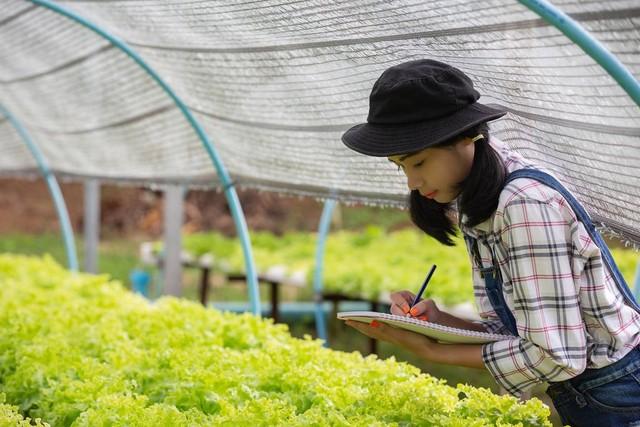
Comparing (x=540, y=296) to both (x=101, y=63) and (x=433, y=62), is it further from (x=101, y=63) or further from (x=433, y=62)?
(x=101, y=63)

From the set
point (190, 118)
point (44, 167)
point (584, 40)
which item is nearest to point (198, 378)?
point (584, 40)

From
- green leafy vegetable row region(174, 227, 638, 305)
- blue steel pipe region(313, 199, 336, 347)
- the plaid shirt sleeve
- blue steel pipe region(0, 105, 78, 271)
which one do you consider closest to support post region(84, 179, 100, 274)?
green leafy vegetable row region(174, 227, 638, 305)

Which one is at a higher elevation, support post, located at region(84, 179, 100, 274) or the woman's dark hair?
the woman's dark hair

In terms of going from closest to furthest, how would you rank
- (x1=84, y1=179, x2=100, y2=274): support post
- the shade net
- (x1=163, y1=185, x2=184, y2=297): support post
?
1. the shade net
2. (x1=163, y1=185, x2=184, y2=297): support post
3. (x1=84, y1=179, x2=100, y2=274): support post

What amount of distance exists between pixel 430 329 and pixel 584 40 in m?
0.94

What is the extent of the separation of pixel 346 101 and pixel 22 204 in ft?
59.5

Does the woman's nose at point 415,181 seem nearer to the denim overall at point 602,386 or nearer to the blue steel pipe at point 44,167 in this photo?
the denim overall at point 602,386

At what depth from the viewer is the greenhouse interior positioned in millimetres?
2900

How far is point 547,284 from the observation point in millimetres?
2729

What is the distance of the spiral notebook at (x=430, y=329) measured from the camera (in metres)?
2.94

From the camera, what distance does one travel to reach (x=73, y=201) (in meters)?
22.0

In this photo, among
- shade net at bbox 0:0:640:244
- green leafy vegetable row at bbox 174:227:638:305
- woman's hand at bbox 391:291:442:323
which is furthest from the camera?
green leafy vegetable row at bbox 174:227:638:305

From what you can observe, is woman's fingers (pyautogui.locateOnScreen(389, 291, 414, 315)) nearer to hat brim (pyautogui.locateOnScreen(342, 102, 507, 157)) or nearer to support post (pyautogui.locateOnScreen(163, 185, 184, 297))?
hat brim (pyautogui.locateOnScreen(342, 102, 507, 157))

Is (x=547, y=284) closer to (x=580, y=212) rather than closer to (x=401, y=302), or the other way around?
(x=580, y=212)
